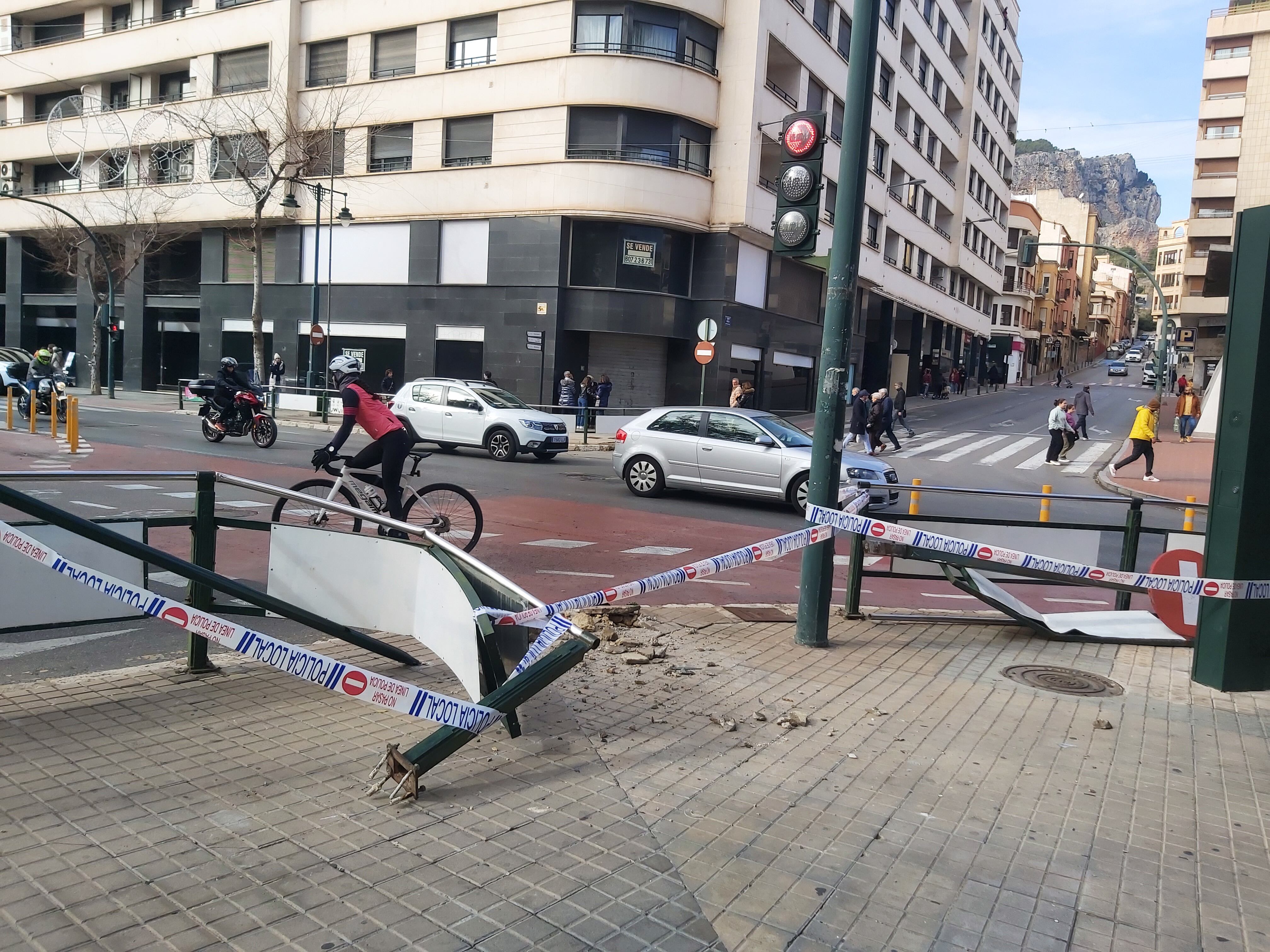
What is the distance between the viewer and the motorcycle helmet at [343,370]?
9078 millimetres

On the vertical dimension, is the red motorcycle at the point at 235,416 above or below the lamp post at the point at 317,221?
below

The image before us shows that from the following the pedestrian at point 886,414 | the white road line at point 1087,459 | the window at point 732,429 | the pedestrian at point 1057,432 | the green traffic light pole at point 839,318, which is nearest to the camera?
the green traffic light pole at point 839,318

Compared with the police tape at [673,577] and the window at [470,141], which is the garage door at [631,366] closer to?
the window at [470,141]

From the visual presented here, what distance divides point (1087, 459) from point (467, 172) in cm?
2087

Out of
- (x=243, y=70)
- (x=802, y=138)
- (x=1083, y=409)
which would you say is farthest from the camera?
(x=243, y=70)

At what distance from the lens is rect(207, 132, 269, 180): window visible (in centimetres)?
3344

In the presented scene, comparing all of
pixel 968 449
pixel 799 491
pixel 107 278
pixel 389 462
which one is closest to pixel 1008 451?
pixel 968 449

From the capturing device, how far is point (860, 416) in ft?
84.8

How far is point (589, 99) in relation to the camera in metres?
29.9

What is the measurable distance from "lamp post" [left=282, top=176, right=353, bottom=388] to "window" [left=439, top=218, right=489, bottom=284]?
125 inches

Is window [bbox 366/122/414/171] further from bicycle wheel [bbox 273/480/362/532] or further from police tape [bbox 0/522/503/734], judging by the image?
police tape [bbox 0/522/503/734]

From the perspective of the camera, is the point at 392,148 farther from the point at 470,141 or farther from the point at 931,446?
the point at 931,446

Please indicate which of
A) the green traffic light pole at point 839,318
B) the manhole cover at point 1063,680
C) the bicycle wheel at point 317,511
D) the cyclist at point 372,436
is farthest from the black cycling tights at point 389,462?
the manhole cover at point 1063,680

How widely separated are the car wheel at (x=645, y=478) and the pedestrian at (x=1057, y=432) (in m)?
13.9
